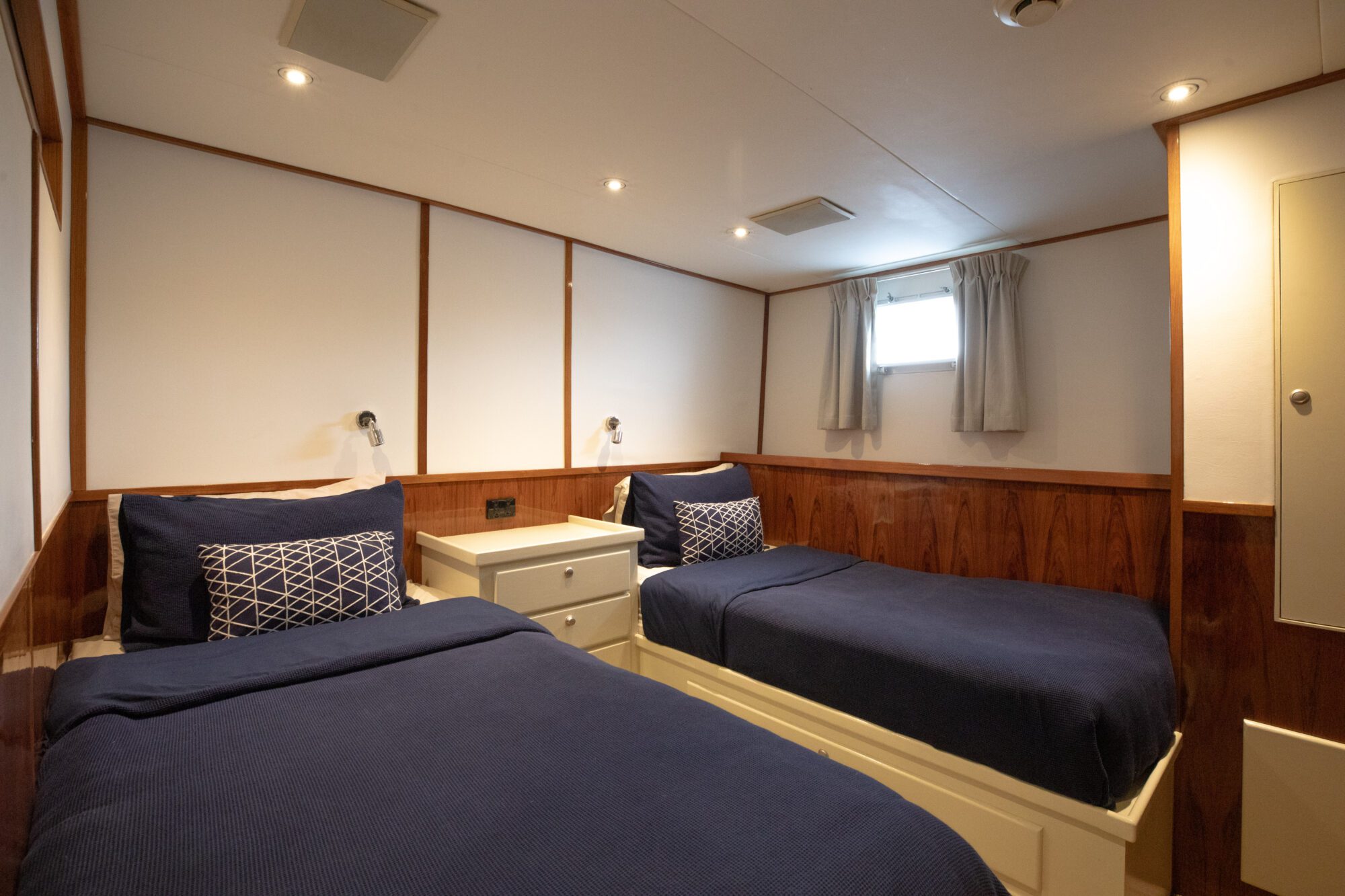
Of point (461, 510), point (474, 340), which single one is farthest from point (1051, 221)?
Answer: point (461, 510)

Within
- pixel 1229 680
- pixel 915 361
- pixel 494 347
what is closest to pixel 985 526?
pixel 915 361

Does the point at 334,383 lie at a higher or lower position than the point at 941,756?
higher

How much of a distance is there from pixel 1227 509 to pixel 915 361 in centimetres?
172

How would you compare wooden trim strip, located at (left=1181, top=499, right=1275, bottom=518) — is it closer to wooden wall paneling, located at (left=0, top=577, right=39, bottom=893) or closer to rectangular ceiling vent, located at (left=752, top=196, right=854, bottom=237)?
rectangular ceiling vent, located at (left=752, top=196, right=854, bottom=237)

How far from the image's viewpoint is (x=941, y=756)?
68.9 inches

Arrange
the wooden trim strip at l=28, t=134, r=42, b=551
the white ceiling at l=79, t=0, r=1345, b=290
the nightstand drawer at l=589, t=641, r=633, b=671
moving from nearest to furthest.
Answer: the wooden trim strip at l=28, t=134, r=42, b=551, the white ceiling at l=79, t=0, r=1345, b=290, the nightstand drawer at l=589, t=641, r=633, b=671

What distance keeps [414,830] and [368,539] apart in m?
1.22

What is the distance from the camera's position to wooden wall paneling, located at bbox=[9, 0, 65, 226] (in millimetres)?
1048

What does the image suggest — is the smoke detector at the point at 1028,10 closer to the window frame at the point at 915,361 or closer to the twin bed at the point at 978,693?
the twin bed at the point at 978,693

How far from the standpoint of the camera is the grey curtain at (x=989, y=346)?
2.92 m

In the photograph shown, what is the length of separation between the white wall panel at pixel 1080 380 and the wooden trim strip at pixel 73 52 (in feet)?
10.7

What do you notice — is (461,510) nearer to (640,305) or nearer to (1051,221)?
(640,305)

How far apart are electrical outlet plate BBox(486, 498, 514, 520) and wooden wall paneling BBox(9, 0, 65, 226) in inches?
63.3

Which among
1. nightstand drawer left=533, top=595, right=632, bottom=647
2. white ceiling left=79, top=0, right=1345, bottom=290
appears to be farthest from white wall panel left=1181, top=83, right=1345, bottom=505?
nightstand drawer left=533, top=595, right=632, bottom=647
